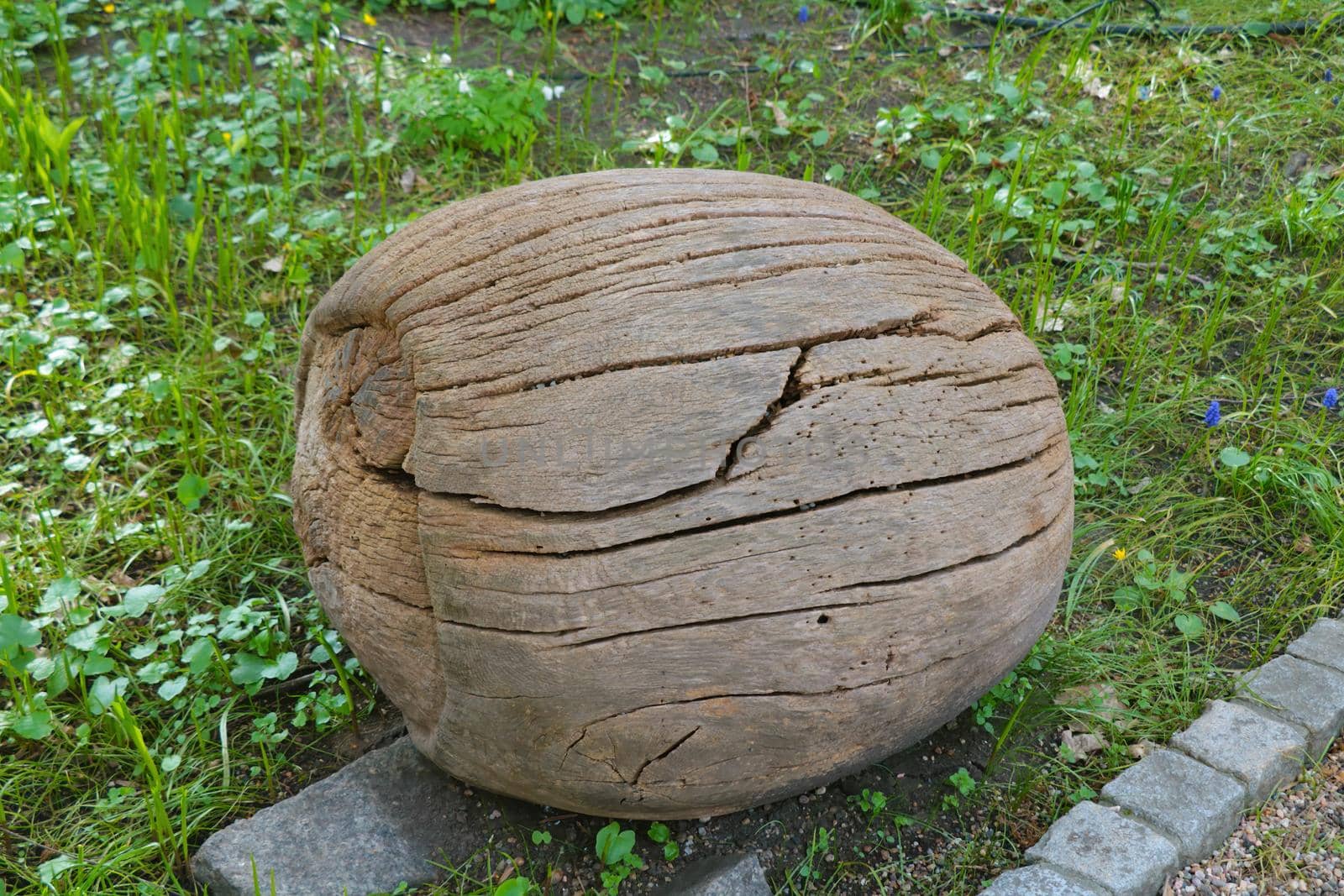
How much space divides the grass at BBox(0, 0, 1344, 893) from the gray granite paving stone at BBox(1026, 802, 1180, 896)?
0.14 m

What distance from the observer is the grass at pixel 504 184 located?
8.82 ft

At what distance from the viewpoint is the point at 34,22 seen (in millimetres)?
5203

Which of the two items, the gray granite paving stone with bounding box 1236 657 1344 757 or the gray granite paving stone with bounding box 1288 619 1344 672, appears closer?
the gray granite paving stone with bounding box 1236 657 1344 757

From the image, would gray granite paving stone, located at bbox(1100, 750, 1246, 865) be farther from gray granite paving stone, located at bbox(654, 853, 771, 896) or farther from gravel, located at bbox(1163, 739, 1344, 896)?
gray granite paving stone, located at bbox(654, 853, 771, 896)

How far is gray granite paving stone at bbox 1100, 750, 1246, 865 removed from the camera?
2371mm

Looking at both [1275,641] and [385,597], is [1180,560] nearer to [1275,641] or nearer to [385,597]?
[1275,641]

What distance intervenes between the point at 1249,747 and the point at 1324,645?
1.57ft

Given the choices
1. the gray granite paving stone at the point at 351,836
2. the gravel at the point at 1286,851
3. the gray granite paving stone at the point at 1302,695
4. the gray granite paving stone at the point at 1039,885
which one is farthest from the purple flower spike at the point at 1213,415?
the gray granite paving stone at the point at 351,836

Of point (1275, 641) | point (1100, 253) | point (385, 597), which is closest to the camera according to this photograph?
point (385, 597)

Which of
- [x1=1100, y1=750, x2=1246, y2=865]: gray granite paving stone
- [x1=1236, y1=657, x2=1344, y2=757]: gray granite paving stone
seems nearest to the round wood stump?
[x1=1100, y1=750, x2=1246, y2=865]: gray granite paving stone

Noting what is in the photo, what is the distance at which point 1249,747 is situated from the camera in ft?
8.43

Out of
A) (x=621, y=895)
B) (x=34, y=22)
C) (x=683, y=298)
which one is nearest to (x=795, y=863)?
(x=621, y=895)

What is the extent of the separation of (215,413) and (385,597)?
1580mm

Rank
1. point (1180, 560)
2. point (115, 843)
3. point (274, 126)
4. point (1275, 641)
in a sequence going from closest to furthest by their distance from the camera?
point (115, 843)
point (1275, 641)
point (1180, 560)
point (274, 126)
